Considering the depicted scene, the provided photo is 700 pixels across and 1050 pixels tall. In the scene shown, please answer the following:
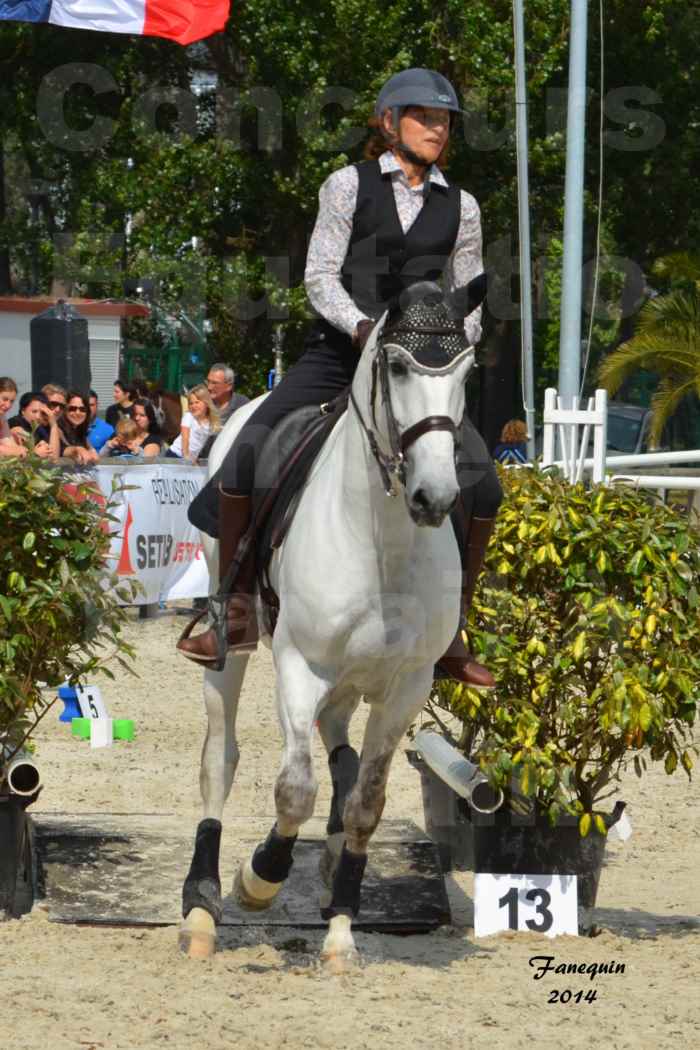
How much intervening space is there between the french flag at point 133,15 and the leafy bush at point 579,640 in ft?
55.8

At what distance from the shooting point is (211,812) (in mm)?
6637

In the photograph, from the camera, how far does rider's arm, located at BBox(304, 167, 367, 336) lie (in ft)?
19.6

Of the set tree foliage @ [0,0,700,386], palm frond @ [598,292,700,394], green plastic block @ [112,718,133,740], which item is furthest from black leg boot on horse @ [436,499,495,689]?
tree foliage @ [0,0,700,386]

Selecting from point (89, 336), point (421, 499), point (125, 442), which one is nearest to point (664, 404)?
point (89, 336)

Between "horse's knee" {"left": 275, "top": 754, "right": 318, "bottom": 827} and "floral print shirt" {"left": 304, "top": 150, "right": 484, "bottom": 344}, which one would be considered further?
"floral print shirt" {"left": 304, "top": 150, "right": 484, "bottom": 344}

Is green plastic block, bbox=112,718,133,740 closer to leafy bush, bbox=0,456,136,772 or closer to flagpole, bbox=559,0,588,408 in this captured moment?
leafy bush, bbox=0,456,136,772

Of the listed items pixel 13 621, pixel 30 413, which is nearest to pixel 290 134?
pixel 30 413

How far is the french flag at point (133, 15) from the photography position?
72.1 feet

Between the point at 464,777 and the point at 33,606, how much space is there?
1842mm

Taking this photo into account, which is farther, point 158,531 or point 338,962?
point 158,531

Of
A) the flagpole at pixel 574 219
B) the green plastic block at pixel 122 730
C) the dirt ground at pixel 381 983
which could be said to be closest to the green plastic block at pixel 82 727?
the green plastic block at pixel 122 730

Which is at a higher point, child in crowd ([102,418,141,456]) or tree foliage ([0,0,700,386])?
tree foliage ([0,0,700,386])

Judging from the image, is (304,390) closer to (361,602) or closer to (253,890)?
(361,602)

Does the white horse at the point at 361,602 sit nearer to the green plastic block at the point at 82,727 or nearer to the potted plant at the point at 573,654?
the potted plant at the point at 573,654
